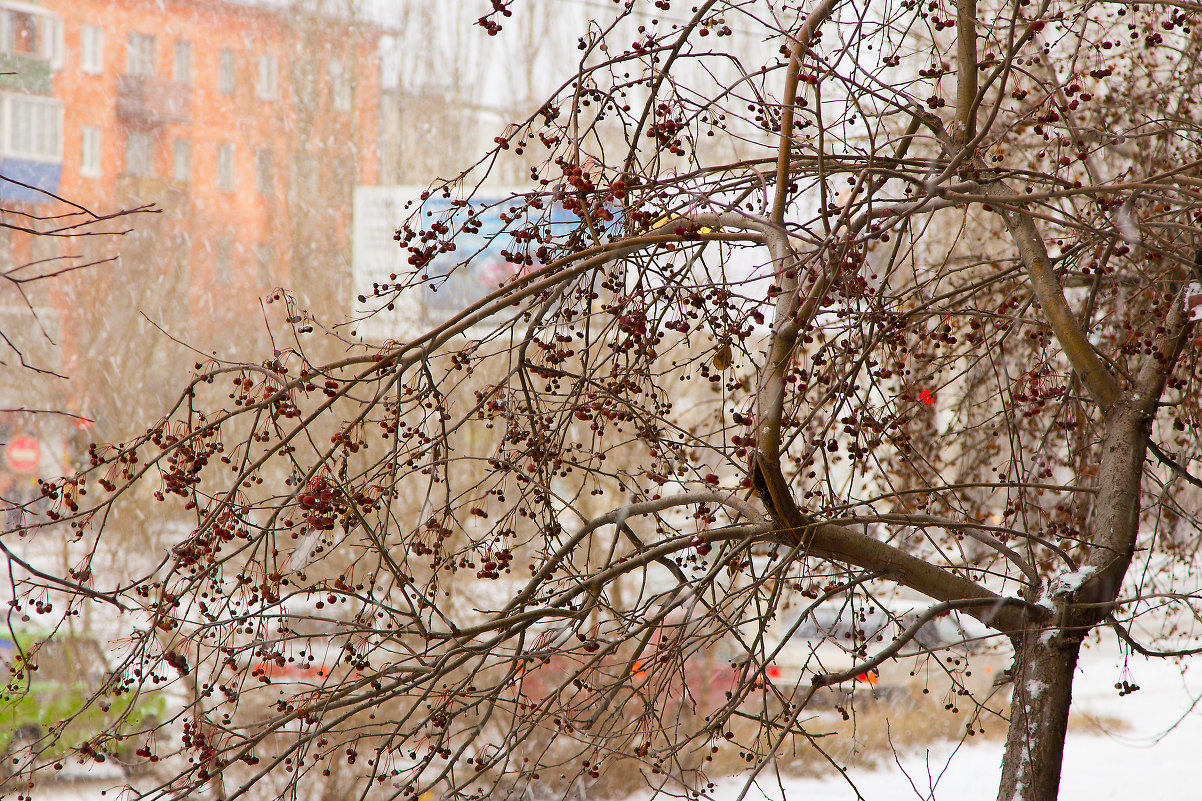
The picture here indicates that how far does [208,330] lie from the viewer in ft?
26.0

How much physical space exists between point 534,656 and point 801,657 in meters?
6.35

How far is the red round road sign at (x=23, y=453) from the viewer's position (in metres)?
7.85

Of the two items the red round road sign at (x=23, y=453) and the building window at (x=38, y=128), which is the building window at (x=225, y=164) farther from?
the red round road sign at (x=23, y=453)

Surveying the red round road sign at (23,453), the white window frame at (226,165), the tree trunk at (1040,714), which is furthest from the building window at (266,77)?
the tree trunk at (1040,714)

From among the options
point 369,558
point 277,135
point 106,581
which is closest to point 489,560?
point 369,558

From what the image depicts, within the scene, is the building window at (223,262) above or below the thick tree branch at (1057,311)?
above

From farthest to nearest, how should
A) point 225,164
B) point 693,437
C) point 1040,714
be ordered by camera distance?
point 225,164 → point 1040,714 → point 693,437

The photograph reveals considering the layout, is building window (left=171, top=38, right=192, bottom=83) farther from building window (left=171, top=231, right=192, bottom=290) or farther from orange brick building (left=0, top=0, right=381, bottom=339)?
building window (left=171, top=231, right=192, bottom=290)

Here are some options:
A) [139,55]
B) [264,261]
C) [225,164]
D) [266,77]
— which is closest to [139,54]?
[139,55]

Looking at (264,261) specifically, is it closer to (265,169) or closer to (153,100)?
(265,169)

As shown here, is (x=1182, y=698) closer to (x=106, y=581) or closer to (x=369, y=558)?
(x=369, y=558)

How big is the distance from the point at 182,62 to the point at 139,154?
3.14 feet

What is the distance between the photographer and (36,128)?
8.51m

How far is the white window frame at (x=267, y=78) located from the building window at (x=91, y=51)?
1.44 metres
